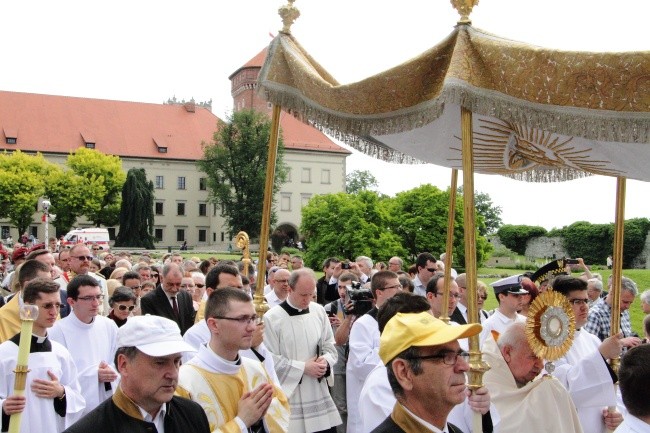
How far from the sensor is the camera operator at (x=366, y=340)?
6918 mm

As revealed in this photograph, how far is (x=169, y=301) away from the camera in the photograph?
9117mm

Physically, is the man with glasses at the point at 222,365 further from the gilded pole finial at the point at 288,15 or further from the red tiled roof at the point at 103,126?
the red tiled roof at the point at 103,126

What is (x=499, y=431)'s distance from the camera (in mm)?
4898

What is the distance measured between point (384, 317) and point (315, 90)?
1.55 m

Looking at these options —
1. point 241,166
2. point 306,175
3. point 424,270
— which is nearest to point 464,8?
point 424,270

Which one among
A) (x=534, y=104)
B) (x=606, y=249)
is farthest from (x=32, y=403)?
(x=606, y=249)

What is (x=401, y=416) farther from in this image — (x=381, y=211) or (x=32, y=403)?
(x=381, y=211)

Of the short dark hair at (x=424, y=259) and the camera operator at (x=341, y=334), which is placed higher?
the short dark hair at (x=424, y=259)

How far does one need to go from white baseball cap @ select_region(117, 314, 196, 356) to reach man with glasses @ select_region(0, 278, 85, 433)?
2.23 meters

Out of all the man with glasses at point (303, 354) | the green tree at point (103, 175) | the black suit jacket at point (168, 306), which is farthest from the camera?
the green tree at point (103, 175)

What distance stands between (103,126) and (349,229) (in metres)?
42.4

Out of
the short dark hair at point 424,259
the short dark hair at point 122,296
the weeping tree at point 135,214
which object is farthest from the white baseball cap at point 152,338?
the weeping tree at point 135,214

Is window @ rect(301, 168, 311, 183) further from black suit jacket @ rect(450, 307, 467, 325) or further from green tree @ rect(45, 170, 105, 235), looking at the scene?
black suit jacket @ rect(450, 307, 467, 325)

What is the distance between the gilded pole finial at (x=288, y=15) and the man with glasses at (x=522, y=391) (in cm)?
263
